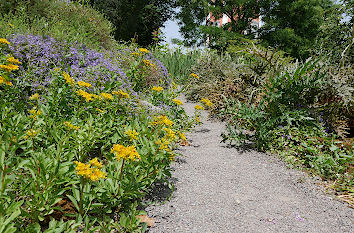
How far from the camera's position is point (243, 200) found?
8.03ft

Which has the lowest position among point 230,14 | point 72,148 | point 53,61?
point 72,148

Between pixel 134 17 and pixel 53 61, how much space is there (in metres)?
19.9

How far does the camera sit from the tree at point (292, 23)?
18.8m

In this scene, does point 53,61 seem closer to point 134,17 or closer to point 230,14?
point 230,14

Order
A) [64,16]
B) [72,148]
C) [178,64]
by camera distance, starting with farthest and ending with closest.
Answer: [178,64], [64,16], [72,148]

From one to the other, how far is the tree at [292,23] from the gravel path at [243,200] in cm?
1720

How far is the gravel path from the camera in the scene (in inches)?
81.4

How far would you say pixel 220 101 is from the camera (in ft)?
16.5

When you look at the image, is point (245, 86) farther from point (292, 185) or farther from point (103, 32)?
point (103, 32)

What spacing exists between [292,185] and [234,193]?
2.56ft

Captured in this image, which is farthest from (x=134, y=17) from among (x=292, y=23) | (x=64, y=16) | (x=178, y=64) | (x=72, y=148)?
(x=72, y=148)

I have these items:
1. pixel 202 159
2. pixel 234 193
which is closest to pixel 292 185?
pixel 234 193

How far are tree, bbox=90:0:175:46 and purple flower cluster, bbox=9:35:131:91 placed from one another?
1854 centimetres

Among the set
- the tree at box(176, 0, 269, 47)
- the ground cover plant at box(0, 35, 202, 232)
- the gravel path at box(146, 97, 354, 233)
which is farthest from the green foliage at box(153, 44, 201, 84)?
the tree at box(176, 0, 269, 47)
